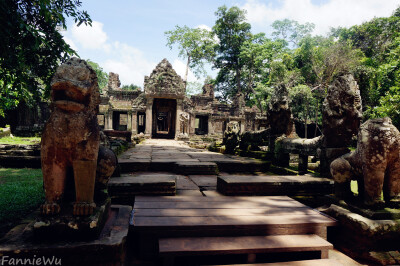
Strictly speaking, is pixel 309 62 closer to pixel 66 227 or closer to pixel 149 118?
pixel 149 118

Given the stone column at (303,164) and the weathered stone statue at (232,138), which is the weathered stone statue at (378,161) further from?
the weathered stone statue at (232,138)

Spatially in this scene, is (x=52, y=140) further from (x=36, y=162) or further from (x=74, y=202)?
(x=36, y=162)

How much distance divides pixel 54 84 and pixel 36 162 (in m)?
5.69

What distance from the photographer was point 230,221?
222 cm

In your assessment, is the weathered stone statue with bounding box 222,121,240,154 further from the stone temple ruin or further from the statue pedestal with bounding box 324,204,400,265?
the stone temple ruin

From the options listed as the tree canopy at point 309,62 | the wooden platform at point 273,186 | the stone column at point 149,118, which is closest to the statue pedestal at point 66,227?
the wooden platform at point 273,186

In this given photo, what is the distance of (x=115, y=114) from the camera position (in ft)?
72.4

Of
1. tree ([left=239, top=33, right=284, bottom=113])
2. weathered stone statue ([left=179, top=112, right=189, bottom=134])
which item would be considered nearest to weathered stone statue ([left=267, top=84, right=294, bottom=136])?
weathered stone statue ([left=179, top=112, right=189, bottom=134])

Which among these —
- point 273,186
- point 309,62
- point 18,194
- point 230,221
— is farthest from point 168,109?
point 230,221

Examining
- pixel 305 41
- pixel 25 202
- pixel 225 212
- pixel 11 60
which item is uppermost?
pixel 305 41

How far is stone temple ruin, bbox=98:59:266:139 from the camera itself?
55.4 feet

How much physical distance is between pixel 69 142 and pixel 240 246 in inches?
65.5

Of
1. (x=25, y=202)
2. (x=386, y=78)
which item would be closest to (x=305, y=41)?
(x=386, y=78)

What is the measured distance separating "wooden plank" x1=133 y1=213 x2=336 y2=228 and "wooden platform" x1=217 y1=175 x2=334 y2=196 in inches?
31.1
